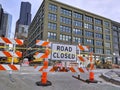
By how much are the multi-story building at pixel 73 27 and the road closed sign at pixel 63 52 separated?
44155 mm

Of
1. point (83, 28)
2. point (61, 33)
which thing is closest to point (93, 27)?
point (83, 28)

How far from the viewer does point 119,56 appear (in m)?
76.9

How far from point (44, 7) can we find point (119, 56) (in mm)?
46559

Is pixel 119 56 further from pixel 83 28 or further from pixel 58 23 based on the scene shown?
pixel 58 23

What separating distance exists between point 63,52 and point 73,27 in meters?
54.0

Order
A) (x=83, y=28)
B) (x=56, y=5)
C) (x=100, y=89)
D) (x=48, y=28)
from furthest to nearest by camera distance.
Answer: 1. (x=83, y=28)
2. (x=56, y=5)
3. (x=48, y=28)
4. (x=100, y=89)

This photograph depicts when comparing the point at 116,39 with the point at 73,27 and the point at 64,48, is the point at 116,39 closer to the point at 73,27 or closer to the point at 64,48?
the point at 73,27

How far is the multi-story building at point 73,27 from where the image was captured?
180 ft

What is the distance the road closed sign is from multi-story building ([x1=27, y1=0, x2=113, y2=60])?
145 feet

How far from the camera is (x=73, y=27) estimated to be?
60.8 meters

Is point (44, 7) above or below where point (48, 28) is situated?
above

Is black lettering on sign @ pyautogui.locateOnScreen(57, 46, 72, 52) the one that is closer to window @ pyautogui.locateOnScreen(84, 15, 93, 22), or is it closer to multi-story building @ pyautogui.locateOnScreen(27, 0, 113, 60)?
multi-story building @ pyautogui.locateOnScreen(27, 0, 113, 60)

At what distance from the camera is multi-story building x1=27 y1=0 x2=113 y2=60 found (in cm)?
5478

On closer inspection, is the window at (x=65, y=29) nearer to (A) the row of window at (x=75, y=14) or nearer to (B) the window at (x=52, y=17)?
(B) the window at (x=52, y=17)
